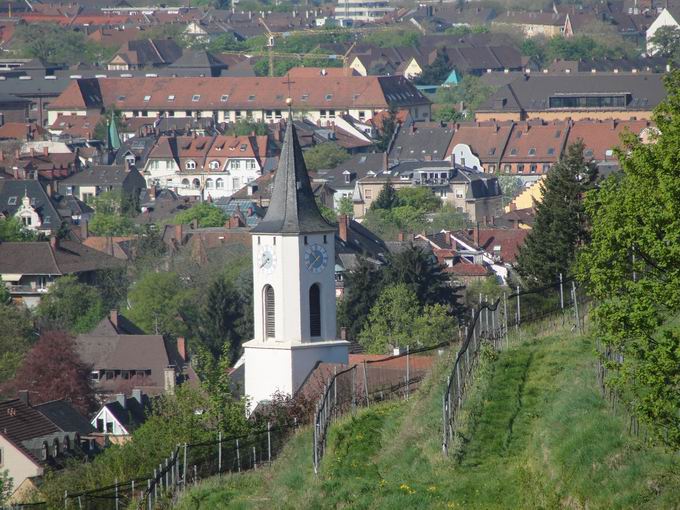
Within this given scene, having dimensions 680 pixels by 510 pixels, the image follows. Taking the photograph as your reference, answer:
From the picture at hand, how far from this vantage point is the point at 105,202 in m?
101

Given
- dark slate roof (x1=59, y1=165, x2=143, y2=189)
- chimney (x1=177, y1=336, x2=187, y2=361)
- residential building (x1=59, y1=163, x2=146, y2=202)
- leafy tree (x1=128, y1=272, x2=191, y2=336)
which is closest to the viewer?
chimney (x1=177, y1=336, x2=187, y2=361)

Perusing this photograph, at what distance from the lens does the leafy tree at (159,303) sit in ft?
210

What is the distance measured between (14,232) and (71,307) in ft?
51.0

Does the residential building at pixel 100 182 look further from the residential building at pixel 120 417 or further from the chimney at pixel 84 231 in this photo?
the residential building at pixel 120 417

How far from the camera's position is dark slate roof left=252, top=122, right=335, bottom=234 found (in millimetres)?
36906

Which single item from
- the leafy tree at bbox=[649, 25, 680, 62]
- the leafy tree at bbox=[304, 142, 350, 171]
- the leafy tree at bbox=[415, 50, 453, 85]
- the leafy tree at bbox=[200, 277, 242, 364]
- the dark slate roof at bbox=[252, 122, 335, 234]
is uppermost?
the leafy tree at bbox=[649, 25, 680, 62]

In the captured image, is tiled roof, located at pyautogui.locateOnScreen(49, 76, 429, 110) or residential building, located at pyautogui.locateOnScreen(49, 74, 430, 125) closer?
residential building, located at pyautogui.locateOnScreen(49, 74, 430, 125)

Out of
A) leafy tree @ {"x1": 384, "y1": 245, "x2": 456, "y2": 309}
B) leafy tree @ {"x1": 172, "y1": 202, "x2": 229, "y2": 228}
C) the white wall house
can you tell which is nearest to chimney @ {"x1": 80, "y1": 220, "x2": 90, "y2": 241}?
leafy tree @ {"x1": 172, "y1": 202, "x2": 229, "y2": 228}

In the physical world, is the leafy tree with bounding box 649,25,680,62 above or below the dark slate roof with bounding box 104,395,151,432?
above

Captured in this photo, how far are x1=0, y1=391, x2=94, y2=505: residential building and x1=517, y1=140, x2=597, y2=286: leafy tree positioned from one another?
8.19 meters

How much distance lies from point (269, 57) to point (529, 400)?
157 metres

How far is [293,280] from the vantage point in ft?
121

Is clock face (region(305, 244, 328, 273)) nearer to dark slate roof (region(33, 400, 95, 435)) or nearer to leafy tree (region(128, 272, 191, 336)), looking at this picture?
dark slate roof (region(33, 400, 95, 435))

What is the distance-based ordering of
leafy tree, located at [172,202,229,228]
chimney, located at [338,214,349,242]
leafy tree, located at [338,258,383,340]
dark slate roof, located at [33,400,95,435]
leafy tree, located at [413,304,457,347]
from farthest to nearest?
leafy tree, located at [172,202,229,228]
chimney, located at [338,214,349,242]
leafy tree, located at [338,258,383,340]
leafy tree, located at [413,304,457,347]
dark slate roof, located at [33,400,95,435]
